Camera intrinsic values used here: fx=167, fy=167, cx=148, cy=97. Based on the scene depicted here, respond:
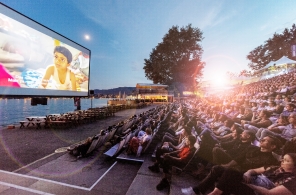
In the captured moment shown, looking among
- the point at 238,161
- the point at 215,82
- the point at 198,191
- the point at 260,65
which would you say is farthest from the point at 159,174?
the point at 260,65

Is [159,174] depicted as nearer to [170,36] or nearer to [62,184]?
[62,184]

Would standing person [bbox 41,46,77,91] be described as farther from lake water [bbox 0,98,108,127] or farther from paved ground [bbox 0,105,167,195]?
lake water [bbox 0,98,108,127]

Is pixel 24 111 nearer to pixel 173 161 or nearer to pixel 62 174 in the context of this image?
pixel 62 174

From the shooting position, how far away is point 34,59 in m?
7.79

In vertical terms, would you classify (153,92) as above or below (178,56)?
below

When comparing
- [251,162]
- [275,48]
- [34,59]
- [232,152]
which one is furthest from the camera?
[275,48]

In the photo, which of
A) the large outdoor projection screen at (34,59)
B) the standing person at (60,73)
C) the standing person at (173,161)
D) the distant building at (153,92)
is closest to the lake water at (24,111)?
the standing person at (60,73)

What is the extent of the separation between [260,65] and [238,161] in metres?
56.6

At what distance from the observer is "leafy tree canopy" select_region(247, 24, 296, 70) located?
40787 millimetres

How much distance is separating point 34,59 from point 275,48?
52.9 metres

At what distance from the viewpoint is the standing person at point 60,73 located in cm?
892

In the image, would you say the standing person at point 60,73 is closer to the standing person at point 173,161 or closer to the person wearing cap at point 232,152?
the standing person at point 173,161

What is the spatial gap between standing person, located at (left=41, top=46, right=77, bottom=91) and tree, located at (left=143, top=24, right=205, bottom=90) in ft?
120

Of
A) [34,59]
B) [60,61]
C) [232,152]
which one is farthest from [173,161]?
[60,61]
